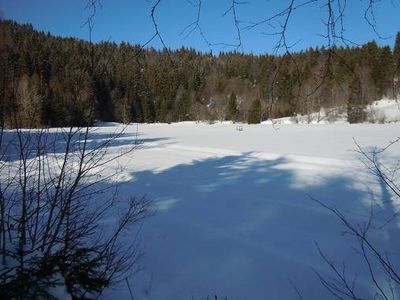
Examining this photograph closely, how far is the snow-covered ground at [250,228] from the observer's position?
508 cm

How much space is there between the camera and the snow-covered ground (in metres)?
5.08

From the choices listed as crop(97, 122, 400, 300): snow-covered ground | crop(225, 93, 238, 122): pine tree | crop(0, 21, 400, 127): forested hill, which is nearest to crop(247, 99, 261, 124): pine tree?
crop(0, 21, 400, 127): forested hill

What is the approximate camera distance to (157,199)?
368 inches

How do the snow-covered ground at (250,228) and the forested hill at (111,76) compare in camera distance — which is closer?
the forested hill at (111,76)

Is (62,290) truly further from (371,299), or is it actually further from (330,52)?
(371,299)

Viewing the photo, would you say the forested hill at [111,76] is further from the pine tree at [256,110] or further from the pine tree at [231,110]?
the pine tree at [231,110]

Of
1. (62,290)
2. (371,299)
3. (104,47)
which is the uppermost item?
(104,47)

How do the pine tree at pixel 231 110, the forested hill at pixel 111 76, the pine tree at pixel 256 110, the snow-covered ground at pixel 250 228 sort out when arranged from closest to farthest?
the forested hill at pixel 111 76
the pine tree at pixel 256 110
the snow-covered ground at pixel 250 228
the pine tree at pixel 231 110

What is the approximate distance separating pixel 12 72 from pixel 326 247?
16.5 ft

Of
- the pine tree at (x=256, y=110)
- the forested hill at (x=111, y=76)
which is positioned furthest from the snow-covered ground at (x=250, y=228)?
the pine tree at (x=256, y=110)

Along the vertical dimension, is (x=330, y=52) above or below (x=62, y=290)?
above

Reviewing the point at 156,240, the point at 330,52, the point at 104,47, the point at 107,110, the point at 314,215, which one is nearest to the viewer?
the point at 330,52

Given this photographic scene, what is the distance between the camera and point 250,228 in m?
7.12

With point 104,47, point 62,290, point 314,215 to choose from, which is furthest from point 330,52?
point 314,215
